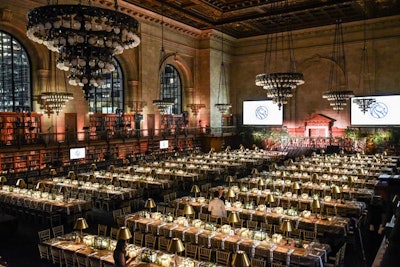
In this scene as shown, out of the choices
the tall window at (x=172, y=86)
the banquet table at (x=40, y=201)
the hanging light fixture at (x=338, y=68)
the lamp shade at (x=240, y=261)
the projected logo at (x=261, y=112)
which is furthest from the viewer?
the projected logo at (x=261, y=112)

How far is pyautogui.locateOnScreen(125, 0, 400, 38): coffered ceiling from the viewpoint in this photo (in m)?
23.5

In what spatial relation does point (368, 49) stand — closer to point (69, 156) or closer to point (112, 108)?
point (112, 108)

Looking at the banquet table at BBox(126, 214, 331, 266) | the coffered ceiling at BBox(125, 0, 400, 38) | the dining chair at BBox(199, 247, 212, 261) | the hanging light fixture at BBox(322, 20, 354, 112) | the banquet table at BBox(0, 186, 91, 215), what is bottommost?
the dining chair at BBox(199, 247, 212, 261)

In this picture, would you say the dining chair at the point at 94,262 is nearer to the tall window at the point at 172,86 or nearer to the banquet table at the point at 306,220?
the banquet table at the point at 306,220

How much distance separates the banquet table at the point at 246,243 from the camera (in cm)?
751

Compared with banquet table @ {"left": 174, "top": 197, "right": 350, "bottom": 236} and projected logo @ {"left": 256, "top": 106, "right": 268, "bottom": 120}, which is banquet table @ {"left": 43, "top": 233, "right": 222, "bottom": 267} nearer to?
banquet table @ {"left": 174, "top": 197, "right": 350, "bottom": 236}

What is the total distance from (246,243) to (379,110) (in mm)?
22821

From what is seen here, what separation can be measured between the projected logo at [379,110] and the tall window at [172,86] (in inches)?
579

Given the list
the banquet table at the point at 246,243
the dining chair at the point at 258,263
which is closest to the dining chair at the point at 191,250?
the banquet table at the point at 246,243

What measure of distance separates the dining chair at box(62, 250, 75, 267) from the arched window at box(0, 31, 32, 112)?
540 inches

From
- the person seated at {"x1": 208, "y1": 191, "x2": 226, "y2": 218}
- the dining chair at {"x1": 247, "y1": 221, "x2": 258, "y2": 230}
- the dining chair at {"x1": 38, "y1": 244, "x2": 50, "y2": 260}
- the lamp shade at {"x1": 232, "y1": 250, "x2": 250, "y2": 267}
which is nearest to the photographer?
the lamp shade at {"x1": 232, "y1": 250, "x2": 250, "y2": 267}

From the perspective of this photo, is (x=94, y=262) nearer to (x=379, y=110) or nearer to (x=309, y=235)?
(x=309, y=235)

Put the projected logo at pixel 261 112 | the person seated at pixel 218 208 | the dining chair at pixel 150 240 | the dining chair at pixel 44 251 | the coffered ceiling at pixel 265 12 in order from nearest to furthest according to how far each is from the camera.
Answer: the dining chair at pixel 44 251 < the dining chair at pixel 150 240 < the person seated at pixel 218 208 < the coffered ceiling at pixel 265 12 < the projected logo at pixel 261 112

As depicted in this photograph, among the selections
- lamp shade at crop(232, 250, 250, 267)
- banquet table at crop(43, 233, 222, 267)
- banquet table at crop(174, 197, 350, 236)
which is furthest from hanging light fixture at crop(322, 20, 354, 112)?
lamp shade at crop(232, 250, 250, 267)
